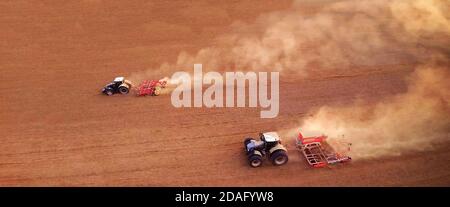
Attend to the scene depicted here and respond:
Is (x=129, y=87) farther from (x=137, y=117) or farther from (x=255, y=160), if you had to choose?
(x=255, y=160)

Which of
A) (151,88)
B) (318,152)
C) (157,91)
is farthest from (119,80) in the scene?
(318,152)

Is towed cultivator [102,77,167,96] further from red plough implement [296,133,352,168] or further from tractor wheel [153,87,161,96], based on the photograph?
red plough implement [296,133,352,168]

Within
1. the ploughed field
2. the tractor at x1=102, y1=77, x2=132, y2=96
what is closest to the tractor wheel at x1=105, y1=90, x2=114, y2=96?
the tractor at x1=102, y1=77, x2=132, y2=96

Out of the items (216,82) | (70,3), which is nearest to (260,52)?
(216,82)

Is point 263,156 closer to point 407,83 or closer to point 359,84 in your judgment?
point 359,84

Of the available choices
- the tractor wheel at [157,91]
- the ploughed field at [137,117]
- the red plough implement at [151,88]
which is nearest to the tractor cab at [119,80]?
the ploughed field at [137,117]

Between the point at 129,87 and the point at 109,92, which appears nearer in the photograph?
the point at 109,92
